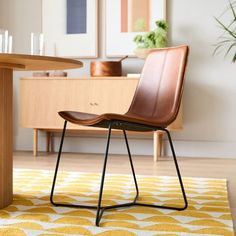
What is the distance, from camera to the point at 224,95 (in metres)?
4.05

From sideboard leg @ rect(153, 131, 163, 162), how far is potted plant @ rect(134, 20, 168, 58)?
28.1 inches

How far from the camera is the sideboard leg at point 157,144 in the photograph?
381 centimetres

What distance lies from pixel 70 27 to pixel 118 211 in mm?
2670

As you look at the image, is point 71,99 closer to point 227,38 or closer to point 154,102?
point 227,38

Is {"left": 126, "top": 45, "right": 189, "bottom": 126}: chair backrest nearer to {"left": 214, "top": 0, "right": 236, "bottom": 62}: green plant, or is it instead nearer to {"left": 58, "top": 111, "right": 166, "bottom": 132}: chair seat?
{"left": 58, "top": 111, "right": 166, "bottom": 132}: chair seat

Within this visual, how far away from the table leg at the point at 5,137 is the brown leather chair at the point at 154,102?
0.22 metres

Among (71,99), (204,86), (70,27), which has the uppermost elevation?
(70,27)

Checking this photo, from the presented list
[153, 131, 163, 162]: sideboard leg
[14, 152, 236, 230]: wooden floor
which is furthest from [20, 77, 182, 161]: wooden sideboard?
[14, 152, 236, 230]: wooden floor

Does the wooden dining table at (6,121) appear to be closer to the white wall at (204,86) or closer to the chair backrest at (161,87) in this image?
the chair backrest at (161,87)

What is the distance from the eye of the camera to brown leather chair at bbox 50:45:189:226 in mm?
1935

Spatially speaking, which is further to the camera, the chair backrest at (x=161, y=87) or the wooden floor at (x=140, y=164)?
the wooden floor at (x=140, y=164)

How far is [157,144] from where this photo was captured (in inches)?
154

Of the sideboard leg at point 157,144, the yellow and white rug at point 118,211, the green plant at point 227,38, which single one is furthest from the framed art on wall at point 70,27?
the yellow and white rug at point 118,211

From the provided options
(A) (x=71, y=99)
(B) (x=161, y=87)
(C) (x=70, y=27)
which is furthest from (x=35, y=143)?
(B) (x=161, y=87)
